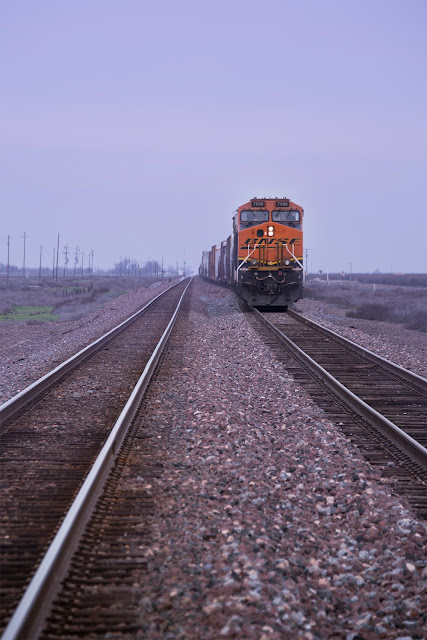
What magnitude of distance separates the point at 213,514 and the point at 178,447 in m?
1.68

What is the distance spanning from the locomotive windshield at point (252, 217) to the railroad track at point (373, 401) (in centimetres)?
733

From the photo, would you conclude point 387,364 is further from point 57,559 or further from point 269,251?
point 269,251

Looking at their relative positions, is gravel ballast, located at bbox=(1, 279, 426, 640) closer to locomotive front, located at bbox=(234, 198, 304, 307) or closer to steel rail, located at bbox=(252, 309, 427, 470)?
steel rail, located at bbox=(252, 309, 427, 470)

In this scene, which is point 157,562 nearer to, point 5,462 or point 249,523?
point 249,523

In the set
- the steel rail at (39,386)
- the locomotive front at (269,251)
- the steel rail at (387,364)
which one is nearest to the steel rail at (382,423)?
the steel rail at (387,364)

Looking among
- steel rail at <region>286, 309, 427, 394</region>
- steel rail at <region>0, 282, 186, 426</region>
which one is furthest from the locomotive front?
steel rail at <region>0, 282, 186, 426</region>

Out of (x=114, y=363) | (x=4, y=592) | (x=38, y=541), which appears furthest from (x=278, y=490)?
(x=114, y=363)

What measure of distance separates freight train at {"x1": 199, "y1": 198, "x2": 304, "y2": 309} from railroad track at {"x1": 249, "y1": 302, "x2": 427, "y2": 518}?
6.21 meters

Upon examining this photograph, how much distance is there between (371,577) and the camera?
3.62 m

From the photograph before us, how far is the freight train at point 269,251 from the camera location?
795 inches

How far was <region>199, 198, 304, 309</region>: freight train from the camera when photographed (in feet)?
66.3

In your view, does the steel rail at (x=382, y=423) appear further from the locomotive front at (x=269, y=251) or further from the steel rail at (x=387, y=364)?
the locomotive front at (x=269, y=251)

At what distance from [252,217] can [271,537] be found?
17.5 m

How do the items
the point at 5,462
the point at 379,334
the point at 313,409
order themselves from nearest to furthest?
the point at 5,462 < the point at 313,409 < the point at 379,334
